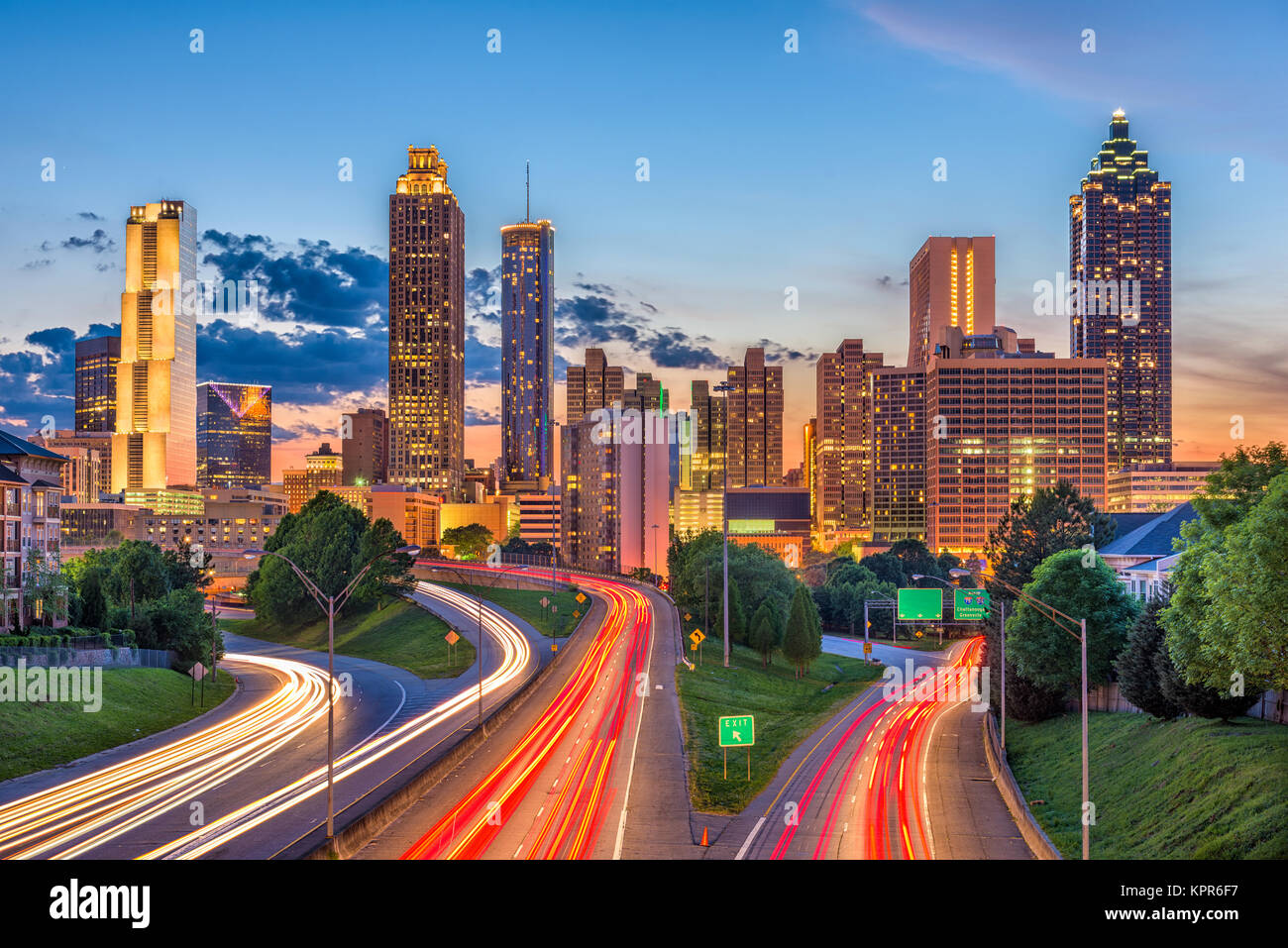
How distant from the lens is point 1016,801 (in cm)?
4203

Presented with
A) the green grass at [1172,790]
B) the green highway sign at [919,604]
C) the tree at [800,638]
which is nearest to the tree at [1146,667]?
the green grass at [1172,790]

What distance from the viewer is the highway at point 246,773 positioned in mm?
34031

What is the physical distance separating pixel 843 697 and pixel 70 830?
61658 millimetres

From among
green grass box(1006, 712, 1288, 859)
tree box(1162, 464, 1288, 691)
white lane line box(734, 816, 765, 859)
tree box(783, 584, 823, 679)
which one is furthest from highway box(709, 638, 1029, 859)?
tree box(783, 584, 823, 679)

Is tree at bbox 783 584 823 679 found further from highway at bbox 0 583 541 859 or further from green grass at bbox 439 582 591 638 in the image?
highway at bbox 0 583 541 859

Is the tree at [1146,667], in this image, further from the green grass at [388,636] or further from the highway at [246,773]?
the green grass at [388,636]

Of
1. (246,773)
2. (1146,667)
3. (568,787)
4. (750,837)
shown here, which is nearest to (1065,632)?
(1146,667)

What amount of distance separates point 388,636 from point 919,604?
174 ft

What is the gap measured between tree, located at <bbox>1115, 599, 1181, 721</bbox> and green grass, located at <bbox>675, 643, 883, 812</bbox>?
17.7 metres

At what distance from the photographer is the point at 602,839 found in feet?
111
